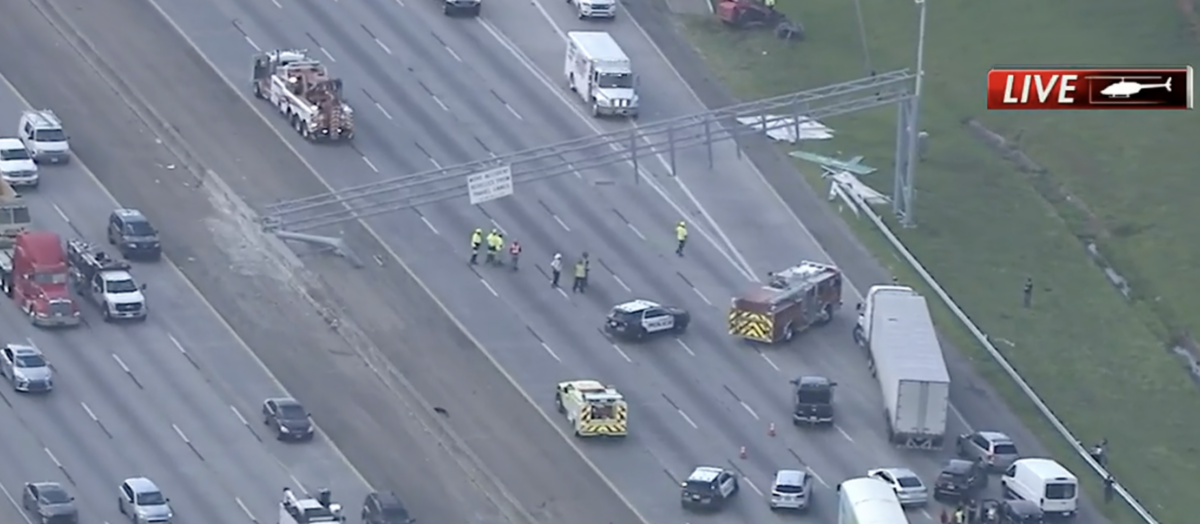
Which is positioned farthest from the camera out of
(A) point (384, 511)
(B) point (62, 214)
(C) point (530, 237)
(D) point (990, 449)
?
(C) point (530, 237)

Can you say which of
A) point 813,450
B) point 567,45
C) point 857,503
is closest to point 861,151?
point 567,45

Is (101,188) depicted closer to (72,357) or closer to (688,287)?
(72,357)

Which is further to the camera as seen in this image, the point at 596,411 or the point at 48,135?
the point at 48,135

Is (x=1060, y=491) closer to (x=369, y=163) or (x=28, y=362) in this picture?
(x=369, y=163)

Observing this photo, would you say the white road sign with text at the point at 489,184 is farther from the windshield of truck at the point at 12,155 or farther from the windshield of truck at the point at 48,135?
the windshield of truck at the point at 12,155

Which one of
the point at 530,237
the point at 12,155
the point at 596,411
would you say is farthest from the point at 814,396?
the point at 12,155

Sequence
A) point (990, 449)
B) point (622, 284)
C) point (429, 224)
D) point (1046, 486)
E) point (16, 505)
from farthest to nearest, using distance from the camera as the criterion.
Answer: point (429, 224) → point (622, 284) → point (990, 449) → point (1046, 486) → point (16, 505)

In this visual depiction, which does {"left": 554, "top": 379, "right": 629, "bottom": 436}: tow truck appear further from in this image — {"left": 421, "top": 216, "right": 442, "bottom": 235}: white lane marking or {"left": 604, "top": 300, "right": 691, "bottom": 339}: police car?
{"left": 421, "top": 216, "right": 442, "bottom": 235}: white lane marking

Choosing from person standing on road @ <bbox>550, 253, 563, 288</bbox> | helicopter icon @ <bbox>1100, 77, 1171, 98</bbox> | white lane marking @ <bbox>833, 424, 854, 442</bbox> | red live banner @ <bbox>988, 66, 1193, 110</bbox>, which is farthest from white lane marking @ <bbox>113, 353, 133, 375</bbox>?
helicopter icon @ <bbox>1100, 77, 1171, 98</bbox>
